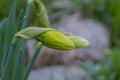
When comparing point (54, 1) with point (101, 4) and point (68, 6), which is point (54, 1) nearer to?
point (68, 6)

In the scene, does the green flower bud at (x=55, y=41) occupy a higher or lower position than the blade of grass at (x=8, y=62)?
higher

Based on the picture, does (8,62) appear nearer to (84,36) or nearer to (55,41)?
(55,41)

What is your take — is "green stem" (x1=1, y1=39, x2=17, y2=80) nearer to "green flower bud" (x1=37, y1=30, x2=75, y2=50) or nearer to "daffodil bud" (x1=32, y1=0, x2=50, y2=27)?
"green flower bud" (x1=37, y1=30, x2=75, y2=50)

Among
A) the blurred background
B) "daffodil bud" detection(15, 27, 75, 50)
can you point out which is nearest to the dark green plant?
"daffodil bud" detection(15, 27, 75, 50)

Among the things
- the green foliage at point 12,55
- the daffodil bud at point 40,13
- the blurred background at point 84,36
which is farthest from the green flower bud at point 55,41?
the blurred background at point 84,36

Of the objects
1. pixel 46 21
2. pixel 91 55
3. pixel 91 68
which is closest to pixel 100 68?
pixel 91 68

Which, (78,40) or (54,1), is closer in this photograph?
(78,40)

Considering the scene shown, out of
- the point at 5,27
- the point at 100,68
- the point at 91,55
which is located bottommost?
the point at 91,55

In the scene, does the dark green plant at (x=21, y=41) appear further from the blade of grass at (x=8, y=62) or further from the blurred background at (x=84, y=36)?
the blurred background at (x=84, y=36)
